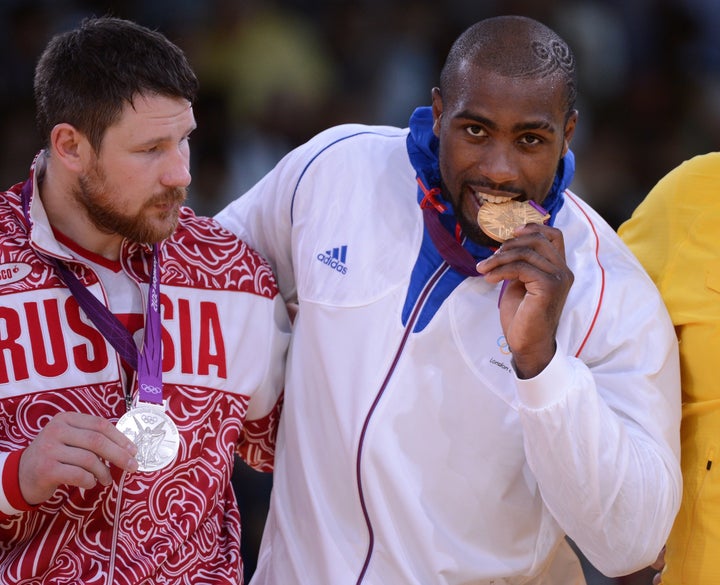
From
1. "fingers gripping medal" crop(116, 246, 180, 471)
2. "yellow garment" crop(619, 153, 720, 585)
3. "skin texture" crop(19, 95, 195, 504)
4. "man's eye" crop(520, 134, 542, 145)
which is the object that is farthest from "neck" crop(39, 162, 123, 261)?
"yellow garment" crop(619, 153, 720, 585)

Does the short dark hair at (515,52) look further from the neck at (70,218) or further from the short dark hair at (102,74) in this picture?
the neck at (70,218)

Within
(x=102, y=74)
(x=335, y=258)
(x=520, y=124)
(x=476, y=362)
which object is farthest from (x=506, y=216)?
(x=102, y=74)

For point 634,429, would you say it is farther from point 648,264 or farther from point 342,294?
point 342,294

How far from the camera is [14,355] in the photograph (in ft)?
10.0

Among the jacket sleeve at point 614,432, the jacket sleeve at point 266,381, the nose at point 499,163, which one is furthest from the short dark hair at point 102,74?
the jacket sleeve at point 614,432

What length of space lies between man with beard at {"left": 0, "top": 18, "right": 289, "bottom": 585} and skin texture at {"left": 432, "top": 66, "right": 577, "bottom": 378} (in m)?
0.66

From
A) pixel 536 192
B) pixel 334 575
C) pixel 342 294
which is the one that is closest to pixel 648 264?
pixel 536 192

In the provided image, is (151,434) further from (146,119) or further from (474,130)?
(474,130)

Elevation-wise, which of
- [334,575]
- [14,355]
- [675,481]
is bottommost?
[334,575]

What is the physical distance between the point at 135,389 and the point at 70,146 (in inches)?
24.2

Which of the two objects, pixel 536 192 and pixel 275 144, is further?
pixel 275 144

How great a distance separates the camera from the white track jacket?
3006 millimetres

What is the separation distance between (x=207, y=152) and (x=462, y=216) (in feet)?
12.4

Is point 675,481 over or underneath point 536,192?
underneath
